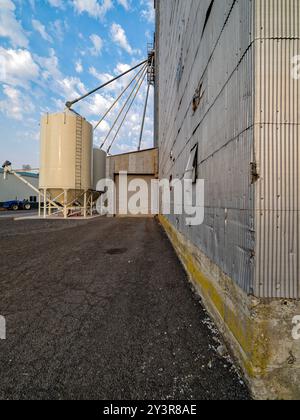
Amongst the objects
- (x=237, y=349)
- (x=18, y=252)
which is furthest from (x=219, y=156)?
(x=18, y=252)

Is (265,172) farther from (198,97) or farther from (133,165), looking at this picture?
(133,165)

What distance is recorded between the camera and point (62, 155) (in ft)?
48.5

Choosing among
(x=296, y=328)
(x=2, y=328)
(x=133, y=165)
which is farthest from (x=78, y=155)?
(x=296, y=328)

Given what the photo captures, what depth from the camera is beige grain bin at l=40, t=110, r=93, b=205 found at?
14.8m

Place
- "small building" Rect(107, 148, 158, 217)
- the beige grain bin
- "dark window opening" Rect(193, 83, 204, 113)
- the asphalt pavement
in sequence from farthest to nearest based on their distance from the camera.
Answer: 1. "small building" Rect(107, 148, 158, 217)
2. the beige grain bin
3. "dark window opening" Rect(193, 83, 204, 113)
4. the asphalt pavement

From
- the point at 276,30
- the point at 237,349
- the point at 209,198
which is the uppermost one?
the point at 276,30

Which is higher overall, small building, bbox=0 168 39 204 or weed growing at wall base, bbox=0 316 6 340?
small building, bbox=0 168 39 204

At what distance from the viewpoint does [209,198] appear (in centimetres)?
329

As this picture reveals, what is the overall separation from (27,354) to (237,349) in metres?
2.08

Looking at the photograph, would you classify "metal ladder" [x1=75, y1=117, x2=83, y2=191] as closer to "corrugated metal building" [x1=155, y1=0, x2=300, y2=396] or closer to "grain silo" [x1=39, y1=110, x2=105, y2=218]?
"grain silo" [x1=39, y1=110, x2=105, y2=218]

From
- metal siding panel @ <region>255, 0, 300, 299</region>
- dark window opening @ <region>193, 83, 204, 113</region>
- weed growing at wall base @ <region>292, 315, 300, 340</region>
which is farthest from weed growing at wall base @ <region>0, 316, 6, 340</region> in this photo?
dark window opening @ <region>193, 83, 204, 113</region>

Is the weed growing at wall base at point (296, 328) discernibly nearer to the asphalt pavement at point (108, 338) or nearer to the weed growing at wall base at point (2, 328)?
the asphalt pavement at point (108, 338)

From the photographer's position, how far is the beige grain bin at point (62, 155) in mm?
14773
